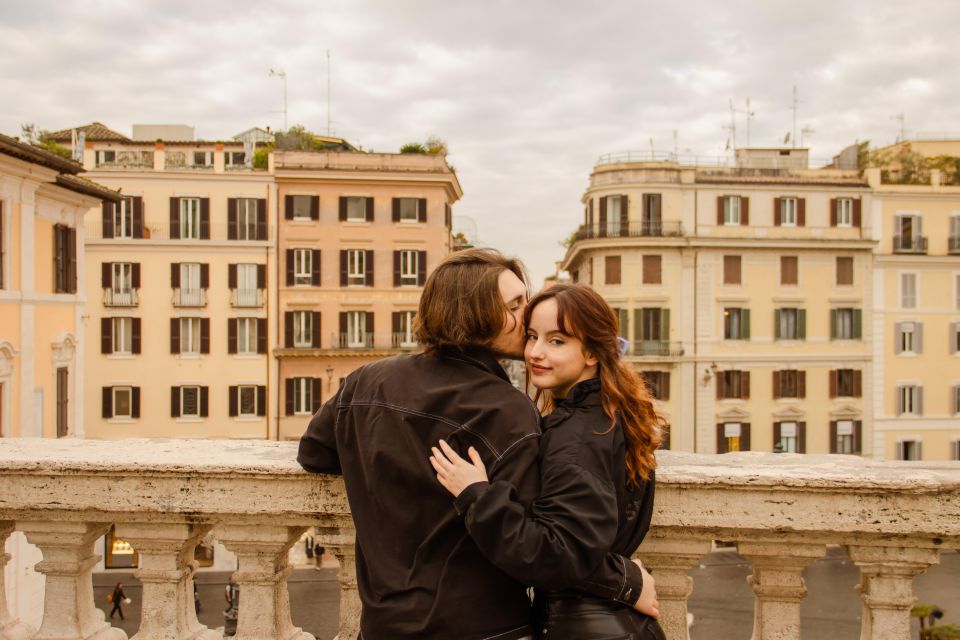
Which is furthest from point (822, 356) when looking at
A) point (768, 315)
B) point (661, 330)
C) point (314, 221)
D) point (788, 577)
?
point (788, 577)

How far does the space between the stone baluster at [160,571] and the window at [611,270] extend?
37069 mm

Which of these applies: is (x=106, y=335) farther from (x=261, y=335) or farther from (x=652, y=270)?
(x=652, y=270)

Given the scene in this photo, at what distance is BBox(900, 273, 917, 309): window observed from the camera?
4066 centimetres

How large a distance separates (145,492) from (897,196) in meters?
42.5

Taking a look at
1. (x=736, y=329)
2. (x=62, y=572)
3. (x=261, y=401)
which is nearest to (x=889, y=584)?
(x=62, y=572)

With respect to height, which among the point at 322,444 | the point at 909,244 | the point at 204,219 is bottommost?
the point at 322,444

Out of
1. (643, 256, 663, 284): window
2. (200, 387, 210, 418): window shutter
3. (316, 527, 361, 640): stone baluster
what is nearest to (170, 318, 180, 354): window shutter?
(200, 387, 210, 418): window shutter

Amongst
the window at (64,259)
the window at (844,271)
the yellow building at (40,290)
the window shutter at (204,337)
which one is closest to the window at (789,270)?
the window at (844,271)

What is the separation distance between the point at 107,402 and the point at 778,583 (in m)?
36.3

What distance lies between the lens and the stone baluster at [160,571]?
323cm

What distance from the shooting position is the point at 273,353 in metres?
36.4

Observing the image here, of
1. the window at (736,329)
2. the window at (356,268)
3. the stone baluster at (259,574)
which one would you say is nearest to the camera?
the stone baluster at (259,574)

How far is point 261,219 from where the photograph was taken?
1446 inches

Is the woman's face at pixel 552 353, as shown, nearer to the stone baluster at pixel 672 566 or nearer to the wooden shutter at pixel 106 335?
the stone baluster at pixel 672 566
